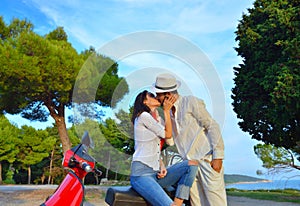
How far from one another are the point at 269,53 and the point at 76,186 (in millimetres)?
9200

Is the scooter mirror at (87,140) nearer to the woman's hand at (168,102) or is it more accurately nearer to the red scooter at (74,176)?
the red scooter at (74,176)

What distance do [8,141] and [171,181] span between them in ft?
52.9

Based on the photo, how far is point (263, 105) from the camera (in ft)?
34.8

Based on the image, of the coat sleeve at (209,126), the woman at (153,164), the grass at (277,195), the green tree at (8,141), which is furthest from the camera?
the green tree at (8,141)

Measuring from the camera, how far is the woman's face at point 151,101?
2.00 meters

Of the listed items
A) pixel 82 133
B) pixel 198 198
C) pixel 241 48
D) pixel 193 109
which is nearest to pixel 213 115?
pixel 193 109

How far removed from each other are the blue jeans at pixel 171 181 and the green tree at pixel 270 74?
762 centimetres

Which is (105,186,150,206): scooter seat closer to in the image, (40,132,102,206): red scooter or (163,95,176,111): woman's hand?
(40,132,102,206): red scooter

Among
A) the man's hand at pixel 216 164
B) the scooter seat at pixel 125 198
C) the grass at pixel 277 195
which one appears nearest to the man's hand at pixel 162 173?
the scooter seat at pixel 125 198

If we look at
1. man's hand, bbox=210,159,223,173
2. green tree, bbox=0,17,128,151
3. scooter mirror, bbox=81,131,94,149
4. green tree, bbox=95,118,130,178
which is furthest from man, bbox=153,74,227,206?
green tree, bbox=0,17,128,151

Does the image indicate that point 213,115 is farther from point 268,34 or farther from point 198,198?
point 268,34

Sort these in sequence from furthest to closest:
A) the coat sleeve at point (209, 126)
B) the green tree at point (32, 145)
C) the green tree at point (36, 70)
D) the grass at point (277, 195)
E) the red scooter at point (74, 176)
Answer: the green tree at point (32, 145) → the grass at point (277, 195) → the green tree at point (36, 70) → the red scooter at point (74, 176) → the coat sleeve at point (209, 126)

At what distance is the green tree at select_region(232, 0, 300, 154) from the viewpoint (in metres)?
9.18

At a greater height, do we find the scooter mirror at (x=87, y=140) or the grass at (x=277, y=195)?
the scooter mirror at (x=87, y=140)
